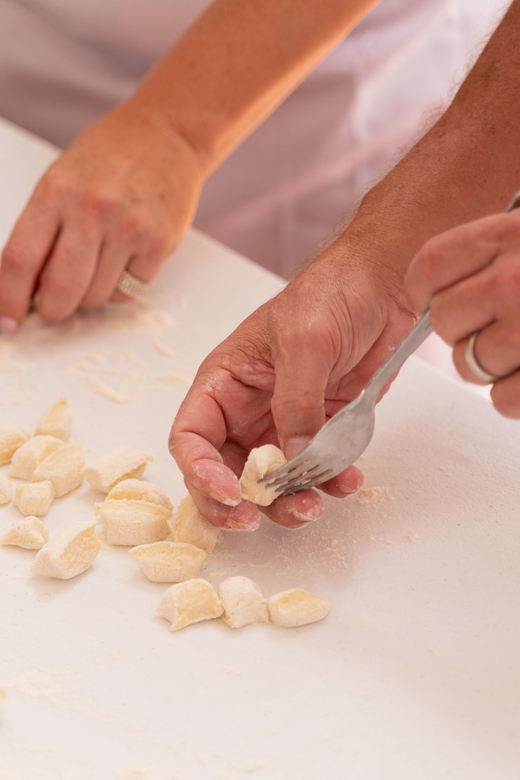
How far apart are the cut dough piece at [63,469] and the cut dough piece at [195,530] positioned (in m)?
0.18

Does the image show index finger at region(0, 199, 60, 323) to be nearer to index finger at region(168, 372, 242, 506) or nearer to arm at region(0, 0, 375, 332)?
arm at region(0, 0, 375, 332)

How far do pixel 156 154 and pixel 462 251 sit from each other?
3.25ft

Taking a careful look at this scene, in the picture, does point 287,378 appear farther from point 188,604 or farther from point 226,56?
point 226,56

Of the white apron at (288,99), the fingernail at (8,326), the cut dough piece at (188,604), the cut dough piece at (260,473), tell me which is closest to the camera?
the cut dough piece at (188,604)

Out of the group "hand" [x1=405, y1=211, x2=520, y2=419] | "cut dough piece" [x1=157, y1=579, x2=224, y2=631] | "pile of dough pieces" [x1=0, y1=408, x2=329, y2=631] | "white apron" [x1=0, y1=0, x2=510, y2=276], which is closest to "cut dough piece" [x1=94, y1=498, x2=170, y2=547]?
"pile of dough pieces" [x1=0, y1=408, x2=329, y2=631]

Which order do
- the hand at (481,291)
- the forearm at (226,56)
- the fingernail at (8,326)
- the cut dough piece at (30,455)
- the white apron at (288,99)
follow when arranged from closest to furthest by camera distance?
the hand at (481,291) → the cut dough piece at (30,455) → the fingernail at (8,326) → the forearm at (226,56) → the white apron at (288,99)

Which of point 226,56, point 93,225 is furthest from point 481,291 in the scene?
point 226,56

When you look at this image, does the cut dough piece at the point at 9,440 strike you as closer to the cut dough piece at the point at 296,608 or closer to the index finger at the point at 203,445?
the index finger at the point at 203,445

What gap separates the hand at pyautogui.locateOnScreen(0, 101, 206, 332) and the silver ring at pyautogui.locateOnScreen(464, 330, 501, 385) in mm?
888

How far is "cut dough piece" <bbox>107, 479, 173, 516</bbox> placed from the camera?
114 cm

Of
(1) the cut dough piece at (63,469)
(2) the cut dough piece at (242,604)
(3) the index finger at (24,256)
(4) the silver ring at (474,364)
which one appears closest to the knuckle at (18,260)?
(3) the index finger at (24,256)

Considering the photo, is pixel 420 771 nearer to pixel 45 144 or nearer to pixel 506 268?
pixel 506 268

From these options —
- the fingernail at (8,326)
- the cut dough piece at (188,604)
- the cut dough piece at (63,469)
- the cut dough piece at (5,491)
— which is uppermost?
the cut dough piece at (188,604)

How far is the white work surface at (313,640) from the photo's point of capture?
33.2 inches
